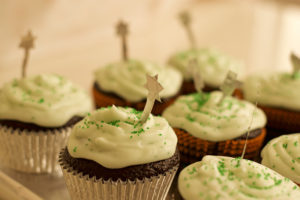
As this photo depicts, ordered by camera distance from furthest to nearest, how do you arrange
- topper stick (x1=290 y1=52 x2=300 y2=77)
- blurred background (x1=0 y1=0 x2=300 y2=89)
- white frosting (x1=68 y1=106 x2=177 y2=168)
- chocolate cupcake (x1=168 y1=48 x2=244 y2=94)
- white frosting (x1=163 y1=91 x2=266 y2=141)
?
1. blurred background (x1=0 y1=0 x2=300 y2=89)
2. chocolate cupcake (x1=168 y1=48 x2=244 y2=94)
3. topper stick (x1=290 y1=52 x2=300 y2=77)
4. white frosting (x1=163 y1=91 x2=266 y2=141)
5. white frosting (x1=68 y1=106 x2=177 y2=168)

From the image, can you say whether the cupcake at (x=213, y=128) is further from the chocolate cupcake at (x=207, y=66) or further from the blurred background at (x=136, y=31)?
the blurred background at (x=136, y=31)

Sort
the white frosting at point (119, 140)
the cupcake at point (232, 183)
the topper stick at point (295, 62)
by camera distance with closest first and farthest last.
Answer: the cupcake at point (232, 183) < the white frosting at point (119, 140) < the topper stick at point (295, 62)

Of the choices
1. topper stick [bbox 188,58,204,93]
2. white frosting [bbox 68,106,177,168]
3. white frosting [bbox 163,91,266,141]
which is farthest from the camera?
topper stick [bbox 188,58,204,93]

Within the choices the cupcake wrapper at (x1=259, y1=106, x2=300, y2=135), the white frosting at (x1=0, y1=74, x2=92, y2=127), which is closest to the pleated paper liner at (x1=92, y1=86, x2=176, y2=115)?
the white frosting at (x1=0, y1=74, x2=92, y2=127)

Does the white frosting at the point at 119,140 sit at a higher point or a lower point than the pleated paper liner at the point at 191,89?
higher

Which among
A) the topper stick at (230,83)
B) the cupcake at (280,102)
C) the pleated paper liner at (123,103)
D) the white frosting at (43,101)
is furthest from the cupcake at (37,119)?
the cupcake at (280,102)

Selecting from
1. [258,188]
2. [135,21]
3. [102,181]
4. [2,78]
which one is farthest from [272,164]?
[135,21]

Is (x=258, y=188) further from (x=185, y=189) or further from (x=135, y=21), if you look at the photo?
(x=135, y=21)

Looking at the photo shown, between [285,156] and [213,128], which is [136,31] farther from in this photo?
[285,156]

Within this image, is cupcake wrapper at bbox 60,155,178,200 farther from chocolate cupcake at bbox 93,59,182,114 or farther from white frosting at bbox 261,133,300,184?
chocolate cupcake at bbox 93,59,182,114
